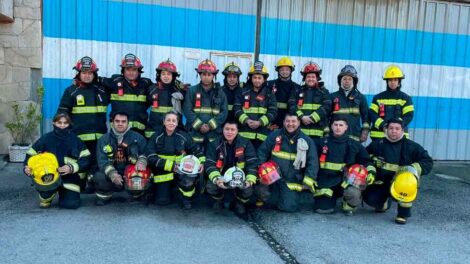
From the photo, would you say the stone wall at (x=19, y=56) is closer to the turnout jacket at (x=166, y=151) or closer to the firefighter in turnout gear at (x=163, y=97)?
the firefighter in turnout gear at (x=163, y=97)

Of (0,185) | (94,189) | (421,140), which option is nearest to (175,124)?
(94,189)

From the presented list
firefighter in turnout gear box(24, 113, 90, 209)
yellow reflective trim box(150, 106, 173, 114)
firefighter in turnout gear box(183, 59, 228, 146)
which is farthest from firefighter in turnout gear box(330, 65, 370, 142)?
firefighter in turnout gear box(24, 113, 90, 209)

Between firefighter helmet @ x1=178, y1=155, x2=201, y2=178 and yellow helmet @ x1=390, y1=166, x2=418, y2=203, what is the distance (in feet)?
7.80

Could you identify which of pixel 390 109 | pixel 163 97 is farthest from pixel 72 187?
pixel 390 109

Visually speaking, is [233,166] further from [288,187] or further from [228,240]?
[228,240]

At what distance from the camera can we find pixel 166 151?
522cm

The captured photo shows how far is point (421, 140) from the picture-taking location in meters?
9.63

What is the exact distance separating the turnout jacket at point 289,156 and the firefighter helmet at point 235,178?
483 mm

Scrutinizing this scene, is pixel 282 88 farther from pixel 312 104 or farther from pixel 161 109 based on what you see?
pixel 161 109

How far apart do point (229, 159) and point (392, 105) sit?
2664 millimetres

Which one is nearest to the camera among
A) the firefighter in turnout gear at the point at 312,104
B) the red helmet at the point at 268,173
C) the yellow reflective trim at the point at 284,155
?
the red helmet at the point at 268,173

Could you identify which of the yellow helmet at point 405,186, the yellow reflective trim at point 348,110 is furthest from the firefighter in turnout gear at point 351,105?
the yellow helmet at point 405,186

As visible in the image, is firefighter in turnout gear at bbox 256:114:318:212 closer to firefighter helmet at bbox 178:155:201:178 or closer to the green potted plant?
firefighter helmet at bbox 178:155:201:178

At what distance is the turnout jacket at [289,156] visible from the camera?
17.0 feet
